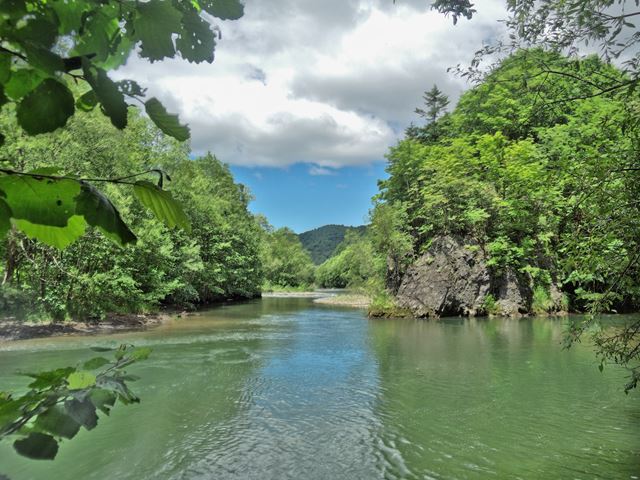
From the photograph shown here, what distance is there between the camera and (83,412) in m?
0.91

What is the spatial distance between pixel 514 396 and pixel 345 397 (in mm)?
3763

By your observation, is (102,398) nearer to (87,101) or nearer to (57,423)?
(57,423)

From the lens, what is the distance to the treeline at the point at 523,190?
5.18m

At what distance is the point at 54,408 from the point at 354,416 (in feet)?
28.0

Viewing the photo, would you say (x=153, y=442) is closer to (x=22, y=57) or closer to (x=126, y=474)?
(x=126, y=474)

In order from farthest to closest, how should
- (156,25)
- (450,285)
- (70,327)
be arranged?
(450,285), (70,327), (156,25)

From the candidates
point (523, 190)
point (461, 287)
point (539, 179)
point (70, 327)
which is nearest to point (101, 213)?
point (539, 179)

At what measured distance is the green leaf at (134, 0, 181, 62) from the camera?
3.20 feet

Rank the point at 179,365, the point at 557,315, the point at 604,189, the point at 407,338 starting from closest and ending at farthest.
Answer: the point at 604,189, the point at 179,365, the point at 407,338, the point at 557,315

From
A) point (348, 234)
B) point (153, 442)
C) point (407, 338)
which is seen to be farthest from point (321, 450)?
point (348, 234)

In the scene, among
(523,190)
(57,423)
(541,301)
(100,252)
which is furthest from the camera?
(541,301)

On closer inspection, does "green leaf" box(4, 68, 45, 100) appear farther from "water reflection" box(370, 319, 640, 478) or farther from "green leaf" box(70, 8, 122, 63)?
"water reflection" box(370, 319, 640, 478)

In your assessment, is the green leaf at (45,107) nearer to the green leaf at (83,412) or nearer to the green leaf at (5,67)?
the green leaf at (5,67)

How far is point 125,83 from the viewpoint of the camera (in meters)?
0.81
